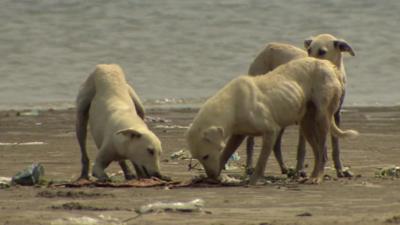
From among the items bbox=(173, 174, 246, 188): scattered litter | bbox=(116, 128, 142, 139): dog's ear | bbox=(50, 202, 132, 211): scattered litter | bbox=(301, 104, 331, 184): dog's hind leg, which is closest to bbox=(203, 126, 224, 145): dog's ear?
bbox=(173, 174, 246, 188): scattered litter

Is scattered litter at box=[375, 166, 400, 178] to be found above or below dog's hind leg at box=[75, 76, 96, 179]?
below

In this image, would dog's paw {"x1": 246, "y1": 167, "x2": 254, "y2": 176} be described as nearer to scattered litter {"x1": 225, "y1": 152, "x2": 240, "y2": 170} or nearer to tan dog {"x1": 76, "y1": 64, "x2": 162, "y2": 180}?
scattered litter {"x1": 225, "y1": 152, "x2": 240, "y2": 170}

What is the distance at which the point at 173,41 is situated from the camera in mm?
36969

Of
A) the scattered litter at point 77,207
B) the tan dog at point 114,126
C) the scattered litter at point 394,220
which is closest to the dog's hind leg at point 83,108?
the tan dog at point 114,126

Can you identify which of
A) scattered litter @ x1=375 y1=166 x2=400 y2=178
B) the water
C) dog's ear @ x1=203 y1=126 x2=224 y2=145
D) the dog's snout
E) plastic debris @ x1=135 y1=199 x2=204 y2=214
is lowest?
the water

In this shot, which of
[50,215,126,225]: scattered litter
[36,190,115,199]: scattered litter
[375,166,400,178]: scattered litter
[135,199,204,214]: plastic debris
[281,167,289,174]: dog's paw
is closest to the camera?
[50,215,126,225]: scattered litter

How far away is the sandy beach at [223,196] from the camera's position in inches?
437

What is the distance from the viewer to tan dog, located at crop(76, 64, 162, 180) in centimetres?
1392

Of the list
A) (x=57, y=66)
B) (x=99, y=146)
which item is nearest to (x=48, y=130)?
(x=99, y=146)

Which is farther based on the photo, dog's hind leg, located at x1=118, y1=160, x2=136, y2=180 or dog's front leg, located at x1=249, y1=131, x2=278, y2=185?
dog's hind leg, located at x1=118, y1=160, x2=136, y2=180

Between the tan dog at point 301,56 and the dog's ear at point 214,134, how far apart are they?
1.61 m

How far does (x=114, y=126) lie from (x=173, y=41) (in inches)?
898

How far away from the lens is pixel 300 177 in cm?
1488

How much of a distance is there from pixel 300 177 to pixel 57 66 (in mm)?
19224
